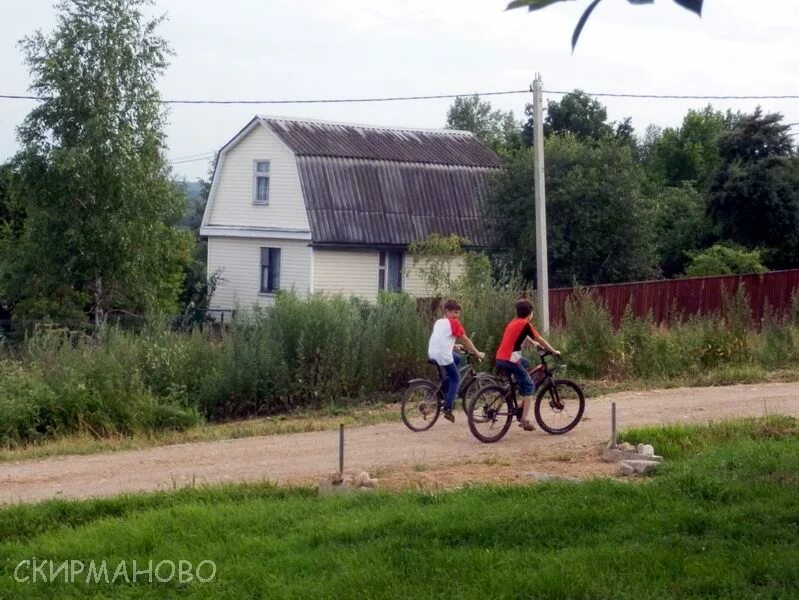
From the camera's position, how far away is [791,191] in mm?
36781

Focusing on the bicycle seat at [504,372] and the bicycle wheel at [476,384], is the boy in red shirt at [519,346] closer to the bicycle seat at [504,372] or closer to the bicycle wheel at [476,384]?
the bicycle seat at [504,372]

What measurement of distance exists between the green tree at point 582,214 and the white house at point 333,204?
2617 mm

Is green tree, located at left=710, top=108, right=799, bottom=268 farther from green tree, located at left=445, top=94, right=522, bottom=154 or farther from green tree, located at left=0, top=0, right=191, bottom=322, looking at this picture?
green tree, located at left=445, top=94, right=522, bottom=154

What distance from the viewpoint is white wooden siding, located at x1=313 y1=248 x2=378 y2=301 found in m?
38.0

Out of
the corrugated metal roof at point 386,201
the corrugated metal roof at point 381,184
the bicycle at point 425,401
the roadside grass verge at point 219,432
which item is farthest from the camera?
the corrugated metal roof at point 381,184

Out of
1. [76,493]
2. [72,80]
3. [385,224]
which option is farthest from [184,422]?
[385,224]

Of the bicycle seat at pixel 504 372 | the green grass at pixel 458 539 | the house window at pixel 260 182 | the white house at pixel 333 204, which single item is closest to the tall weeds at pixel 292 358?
the bicycle seat at pixel 504 372

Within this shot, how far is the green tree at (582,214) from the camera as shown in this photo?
114 feet

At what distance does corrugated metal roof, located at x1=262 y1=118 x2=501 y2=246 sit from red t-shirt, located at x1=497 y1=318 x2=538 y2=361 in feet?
78.7

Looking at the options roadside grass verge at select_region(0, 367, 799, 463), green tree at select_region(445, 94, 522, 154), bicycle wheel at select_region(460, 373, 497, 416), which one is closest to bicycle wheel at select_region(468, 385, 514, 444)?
bicycle wheel at select_region(460, 373, 497, 416)

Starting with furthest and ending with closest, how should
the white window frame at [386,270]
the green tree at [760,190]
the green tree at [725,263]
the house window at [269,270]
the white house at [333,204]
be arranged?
the house window at [269,270], the white window frame at [386,270], the white house at [333,204], the green tree at [760,190], the green tree at [725,263]

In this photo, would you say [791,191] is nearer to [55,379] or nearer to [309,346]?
[309,346]

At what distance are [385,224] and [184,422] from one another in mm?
22218

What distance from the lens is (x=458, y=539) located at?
25.1ft
